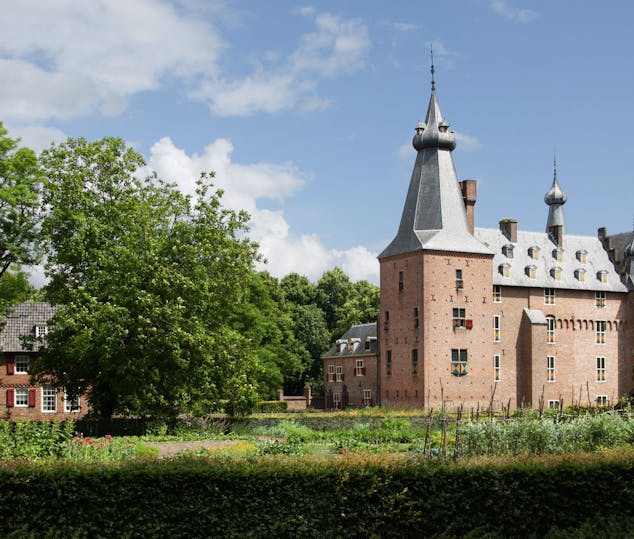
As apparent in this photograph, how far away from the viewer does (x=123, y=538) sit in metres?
10.5

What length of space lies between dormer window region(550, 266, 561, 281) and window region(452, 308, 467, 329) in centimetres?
833

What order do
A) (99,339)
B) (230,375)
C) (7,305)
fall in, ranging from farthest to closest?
1. (7,305)
2. (230,375)
3. (99,339)

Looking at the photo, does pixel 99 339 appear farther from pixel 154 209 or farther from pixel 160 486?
pixel 160 486

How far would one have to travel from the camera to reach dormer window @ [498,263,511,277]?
147 ft

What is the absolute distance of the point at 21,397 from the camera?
3928 cm

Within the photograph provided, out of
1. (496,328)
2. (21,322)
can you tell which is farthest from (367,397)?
(21,322)

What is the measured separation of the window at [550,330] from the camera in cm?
4570

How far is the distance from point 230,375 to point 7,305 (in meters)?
8.84

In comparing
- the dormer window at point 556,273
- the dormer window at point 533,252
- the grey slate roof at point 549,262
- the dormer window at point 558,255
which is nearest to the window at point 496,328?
the grey slate roof at point 549,262

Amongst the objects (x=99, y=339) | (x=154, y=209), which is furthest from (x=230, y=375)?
(x=154, y=209)

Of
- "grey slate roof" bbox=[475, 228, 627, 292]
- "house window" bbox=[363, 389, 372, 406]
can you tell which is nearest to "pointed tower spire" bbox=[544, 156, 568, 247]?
"grey slate roof" bbox=[475, 228, 627, 292]

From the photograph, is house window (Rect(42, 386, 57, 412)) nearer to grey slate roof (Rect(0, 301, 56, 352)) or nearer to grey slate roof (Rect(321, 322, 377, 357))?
grey slate roof (Rect(0, 301, 56, 352))

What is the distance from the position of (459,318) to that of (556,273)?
8.93 meters

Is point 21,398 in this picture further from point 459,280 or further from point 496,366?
point 496,366
